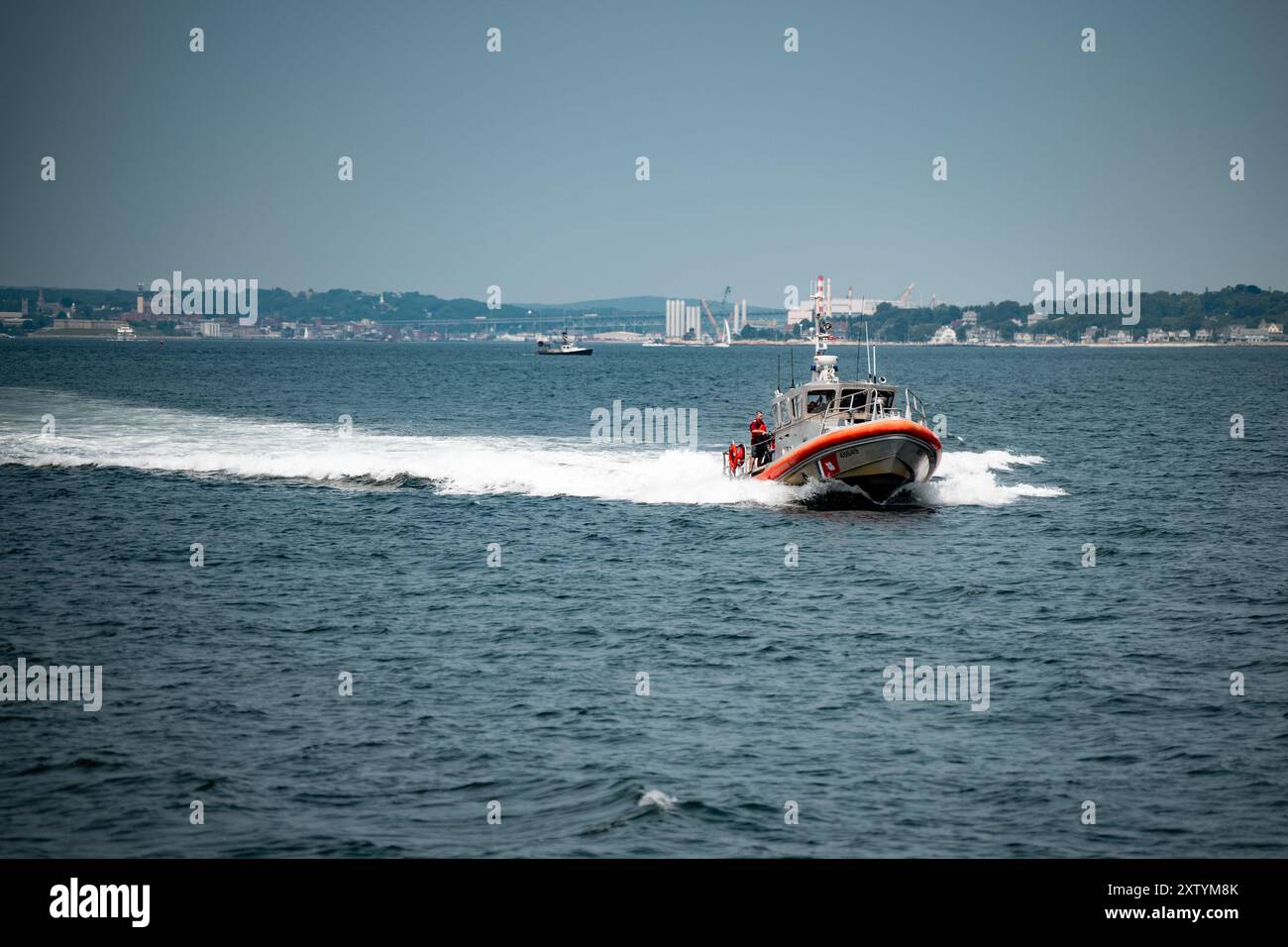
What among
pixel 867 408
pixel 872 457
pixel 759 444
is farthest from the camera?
pixel 759 444

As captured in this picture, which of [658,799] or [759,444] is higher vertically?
[759,444]

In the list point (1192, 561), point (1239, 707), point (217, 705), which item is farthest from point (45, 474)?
point (1239, 707)

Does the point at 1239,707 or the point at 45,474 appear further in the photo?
the point at 45,474

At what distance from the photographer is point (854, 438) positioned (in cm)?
4041

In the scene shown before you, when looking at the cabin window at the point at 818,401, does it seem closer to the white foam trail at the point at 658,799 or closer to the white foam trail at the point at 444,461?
the white foam trail at the point at 444,461

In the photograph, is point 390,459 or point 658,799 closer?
point 658,799

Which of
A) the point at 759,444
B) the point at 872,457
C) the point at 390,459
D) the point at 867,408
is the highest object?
the point at 867,408

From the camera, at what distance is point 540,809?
17125mm

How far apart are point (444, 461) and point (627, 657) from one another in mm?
31435

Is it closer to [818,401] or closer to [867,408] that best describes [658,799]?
[867,408]

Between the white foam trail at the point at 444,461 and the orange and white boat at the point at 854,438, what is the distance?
147 centimetres

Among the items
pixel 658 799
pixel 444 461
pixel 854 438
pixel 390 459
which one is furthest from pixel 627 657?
pixel 390 459
